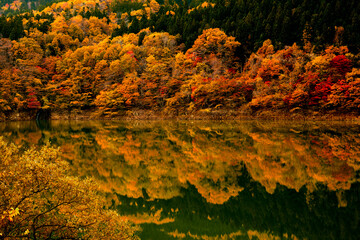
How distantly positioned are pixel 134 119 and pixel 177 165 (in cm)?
4082

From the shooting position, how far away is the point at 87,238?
552 cm

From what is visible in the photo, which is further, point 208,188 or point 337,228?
point 208,188

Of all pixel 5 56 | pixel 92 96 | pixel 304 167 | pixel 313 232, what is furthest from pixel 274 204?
pixel 5 56

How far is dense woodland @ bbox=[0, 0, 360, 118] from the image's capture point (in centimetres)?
4153

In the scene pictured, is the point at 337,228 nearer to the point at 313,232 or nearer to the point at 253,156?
the point at 313,232

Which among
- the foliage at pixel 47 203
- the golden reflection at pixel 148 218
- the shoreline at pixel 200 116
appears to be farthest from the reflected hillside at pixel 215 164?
the shoreline at pixel 200 116

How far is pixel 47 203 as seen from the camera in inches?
233

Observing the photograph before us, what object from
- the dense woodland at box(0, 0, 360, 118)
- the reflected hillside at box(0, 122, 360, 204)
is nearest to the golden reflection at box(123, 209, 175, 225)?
the reflected hillside at box(0, 122, 360, 204)

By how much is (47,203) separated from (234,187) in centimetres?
770

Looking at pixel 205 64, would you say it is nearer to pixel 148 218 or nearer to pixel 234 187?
pixel 234 187

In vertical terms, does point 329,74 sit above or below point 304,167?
below

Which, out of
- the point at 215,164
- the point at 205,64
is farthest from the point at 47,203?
the point at 205,64

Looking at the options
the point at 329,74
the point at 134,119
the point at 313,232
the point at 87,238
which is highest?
the point at 87,238

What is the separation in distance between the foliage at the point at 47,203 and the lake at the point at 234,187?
247 cm
